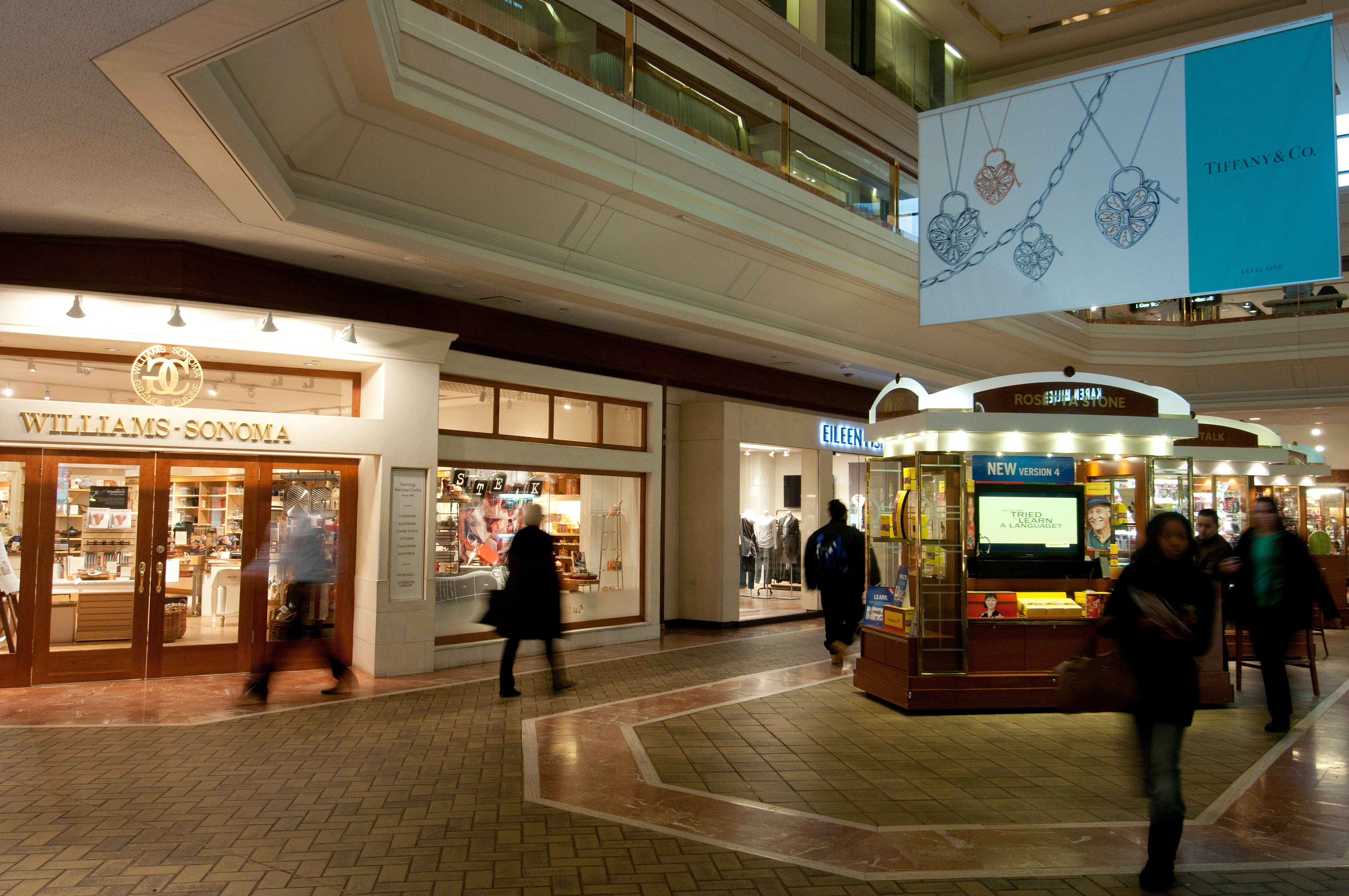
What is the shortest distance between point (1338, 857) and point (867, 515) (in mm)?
4482

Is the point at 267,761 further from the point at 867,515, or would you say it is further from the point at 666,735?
the point at 867,515

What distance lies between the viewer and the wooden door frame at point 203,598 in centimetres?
807

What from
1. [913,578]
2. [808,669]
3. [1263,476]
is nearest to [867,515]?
[913,578]

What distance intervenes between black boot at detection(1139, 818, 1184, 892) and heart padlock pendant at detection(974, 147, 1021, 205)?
14.1ft

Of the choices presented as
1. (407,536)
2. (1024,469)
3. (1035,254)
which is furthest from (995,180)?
(407,536)

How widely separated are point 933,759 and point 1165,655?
8.06ft

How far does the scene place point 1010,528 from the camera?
24.8ft

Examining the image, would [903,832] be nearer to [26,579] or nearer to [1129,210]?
[1129,210]

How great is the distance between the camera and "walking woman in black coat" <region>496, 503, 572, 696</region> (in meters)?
7.51

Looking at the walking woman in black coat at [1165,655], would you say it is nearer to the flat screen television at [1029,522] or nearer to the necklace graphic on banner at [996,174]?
the necklace graphic on banner at [996,174]

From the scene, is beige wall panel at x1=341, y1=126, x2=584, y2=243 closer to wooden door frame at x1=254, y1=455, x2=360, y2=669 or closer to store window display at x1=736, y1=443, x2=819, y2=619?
wooden door frame at x1=254, y1=455, x2=360, y2=669

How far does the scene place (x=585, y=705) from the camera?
7.42 metres

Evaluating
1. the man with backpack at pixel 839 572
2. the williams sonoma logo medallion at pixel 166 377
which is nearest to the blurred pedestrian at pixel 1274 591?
the man with backpack at pixel 839 572

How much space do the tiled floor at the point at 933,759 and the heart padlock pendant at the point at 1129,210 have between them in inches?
127
